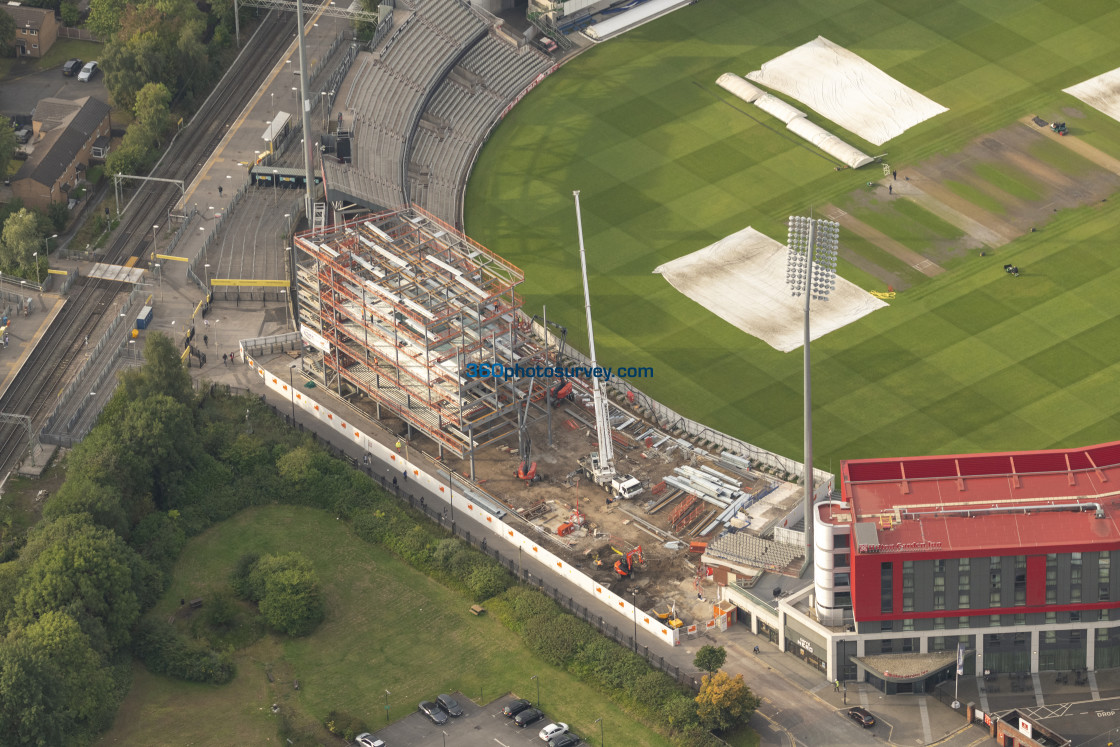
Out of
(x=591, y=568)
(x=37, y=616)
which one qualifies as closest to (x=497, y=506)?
(x=591, y=568)

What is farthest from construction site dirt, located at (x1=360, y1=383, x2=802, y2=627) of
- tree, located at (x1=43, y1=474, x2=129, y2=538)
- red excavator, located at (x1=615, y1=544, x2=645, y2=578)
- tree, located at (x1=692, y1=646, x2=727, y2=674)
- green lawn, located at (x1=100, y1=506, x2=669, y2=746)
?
tree, located at (x1=43, y1=474, x2=129, y2=538)

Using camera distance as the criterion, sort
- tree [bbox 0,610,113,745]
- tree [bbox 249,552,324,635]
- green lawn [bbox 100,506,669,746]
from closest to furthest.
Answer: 1. tree [bbox 0,610,113,745]
2. green lawn [bbox 100,506,669,746]
3. tree [bbox 249,552,324,635]

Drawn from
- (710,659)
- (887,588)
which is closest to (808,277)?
(887,588)

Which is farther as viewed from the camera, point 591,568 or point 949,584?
point 591,568

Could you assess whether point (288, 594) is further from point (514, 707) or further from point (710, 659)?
point (710, 659)

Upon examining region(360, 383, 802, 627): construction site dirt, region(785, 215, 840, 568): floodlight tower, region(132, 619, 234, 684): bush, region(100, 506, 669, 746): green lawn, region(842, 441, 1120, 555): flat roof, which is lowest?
region(100, 506, 669, 746): green lawn

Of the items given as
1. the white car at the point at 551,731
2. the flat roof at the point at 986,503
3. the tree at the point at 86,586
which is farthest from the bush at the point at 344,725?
the flat roof at the point at 986,503

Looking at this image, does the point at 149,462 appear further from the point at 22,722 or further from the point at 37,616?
the point at 22,722

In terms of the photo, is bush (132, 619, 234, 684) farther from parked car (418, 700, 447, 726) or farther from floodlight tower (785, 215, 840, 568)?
floodlight tower (785, 215, 840, 568)
